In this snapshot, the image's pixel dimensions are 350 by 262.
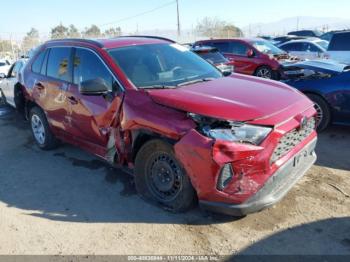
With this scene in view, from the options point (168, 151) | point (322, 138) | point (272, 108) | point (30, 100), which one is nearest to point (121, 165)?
point (168, 151)

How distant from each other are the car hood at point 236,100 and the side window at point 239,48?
9.00m

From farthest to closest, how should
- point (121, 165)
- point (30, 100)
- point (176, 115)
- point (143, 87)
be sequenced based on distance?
1. point (30, 100)
2. point (121, 165)
3. point (143, 87)
4. point (176, 115)

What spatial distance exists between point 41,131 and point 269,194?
4.19 m

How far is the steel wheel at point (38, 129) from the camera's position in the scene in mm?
5953

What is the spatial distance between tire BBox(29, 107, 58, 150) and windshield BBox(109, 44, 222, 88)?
84.2 inches

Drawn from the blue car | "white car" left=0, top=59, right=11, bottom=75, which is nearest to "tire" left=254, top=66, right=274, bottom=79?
the blue car

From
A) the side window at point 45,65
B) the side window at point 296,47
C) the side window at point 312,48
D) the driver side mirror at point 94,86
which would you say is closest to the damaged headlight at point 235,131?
the driver side mirror at point 94,86

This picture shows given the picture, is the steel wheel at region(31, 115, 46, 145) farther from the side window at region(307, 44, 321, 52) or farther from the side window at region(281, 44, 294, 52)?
the side window at region(281, 44, 294, 52)

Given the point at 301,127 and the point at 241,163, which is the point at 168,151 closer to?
the point at 241,163

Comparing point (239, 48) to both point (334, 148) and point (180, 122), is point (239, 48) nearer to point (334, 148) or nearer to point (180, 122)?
point (334, 148)

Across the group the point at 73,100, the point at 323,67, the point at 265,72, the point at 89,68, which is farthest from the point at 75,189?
the point at 265,72

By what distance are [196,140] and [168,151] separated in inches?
20.0

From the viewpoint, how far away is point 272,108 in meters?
3.45

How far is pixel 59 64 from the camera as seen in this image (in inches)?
204
